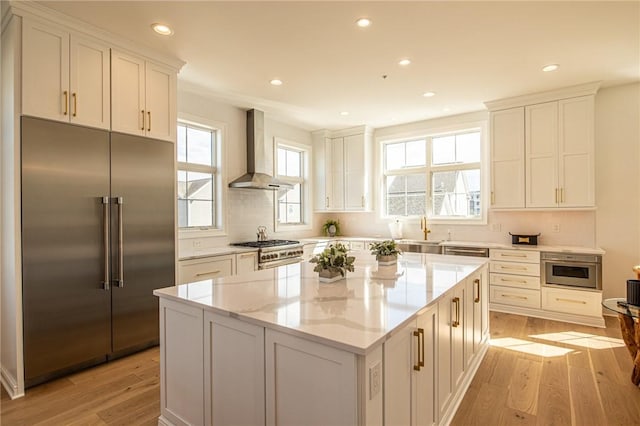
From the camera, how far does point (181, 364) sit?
1843 mm

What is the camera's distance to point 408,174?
19.2ft

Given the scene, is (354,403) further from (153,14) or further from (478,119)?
(478,119)

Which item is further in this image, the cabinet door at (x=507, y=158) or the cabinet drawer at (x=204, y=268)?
the cabinet door at (x=507, y=158)

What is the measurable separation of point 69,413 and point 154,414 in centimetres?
57

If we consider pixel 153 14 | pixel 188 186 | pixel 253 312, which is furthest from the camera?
pixel 188 186

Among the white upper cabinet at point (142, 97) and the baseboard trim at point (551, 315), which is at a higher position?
the white upper cabinet at point (142, 97)

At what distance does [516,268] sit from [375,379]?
3857 millimetres

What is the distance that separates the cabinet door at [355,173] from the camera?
5.90 metres

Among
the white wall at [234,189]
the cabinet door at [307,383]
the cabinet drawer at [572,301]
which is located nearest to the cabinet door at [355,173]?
the white wall at [234,189]

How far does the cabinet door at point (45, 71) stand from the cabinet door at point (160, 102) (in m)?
0.66

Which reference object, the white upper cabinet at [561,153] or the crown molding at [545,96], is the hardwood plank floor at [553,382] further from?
the crown molding at [545,96]

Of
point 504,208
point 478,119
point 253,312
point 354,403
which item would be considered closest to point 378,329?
point 354,403

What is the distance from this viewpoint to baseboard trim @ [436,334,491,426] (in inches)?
81.6

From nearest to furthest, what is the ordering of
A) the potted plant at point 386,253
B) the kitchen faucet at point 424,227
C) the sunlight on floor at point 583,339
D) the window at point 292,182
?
the potted plant at point 386,253 < the sunlight on floor at point 583,339 < the kitchen faucet at point 424,227 < the window at point 292,182
